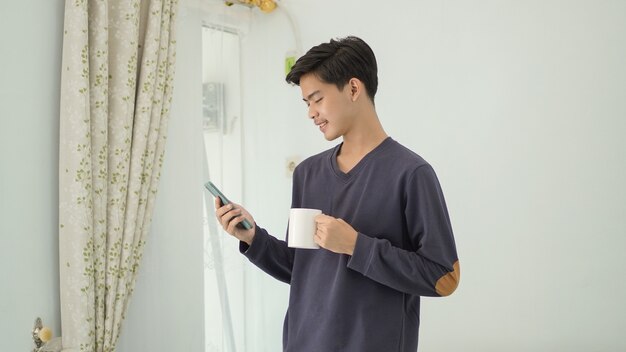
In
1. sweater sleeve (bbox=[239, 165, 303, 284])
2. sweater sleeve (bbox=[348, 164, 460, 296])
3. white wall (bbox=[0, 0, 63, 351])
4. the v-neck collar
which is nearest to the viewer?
sweater sleeve (bbox=[348, 164, 460, 296])

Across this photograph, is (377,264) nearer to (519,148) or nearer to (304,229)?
(304,229)

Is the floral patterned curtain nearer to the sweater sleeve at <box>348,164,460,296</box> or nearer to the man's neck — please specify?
the man's neck

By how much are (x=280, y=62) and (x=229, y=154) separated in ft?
1.51

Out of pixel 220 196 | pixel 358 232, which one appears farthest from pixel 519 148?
pixel 220 196

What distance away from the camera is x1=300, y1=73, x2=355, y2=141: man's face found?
1148 millimetres

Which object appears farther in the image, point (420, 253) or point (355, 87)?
point (355, 87)

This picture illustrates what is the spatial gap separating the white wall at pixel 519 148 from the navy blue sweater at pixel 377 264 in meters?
0.74

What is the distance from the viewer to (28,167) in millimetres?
1585

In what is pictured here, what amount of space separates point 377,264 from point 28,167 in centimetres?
112

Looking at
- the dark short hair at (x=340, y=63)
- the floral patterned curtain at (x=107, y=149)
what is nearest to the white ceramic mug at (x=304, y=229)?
the dark short hair at (x=340, y=63)

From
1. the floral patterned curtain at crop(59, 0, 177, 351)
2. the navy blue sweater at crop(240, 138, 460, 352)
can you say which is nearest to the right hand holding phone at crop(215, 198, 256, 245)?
the navy blue sweater at crop(240, 138, 460, 352)

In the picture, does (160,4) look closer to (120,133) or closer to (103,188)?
(120,133)

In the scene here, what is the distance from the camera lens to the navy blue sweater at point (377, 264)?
39.6 inches

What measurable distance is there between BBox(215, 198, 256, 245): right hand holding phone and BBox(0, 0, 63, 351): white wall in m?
0.72
